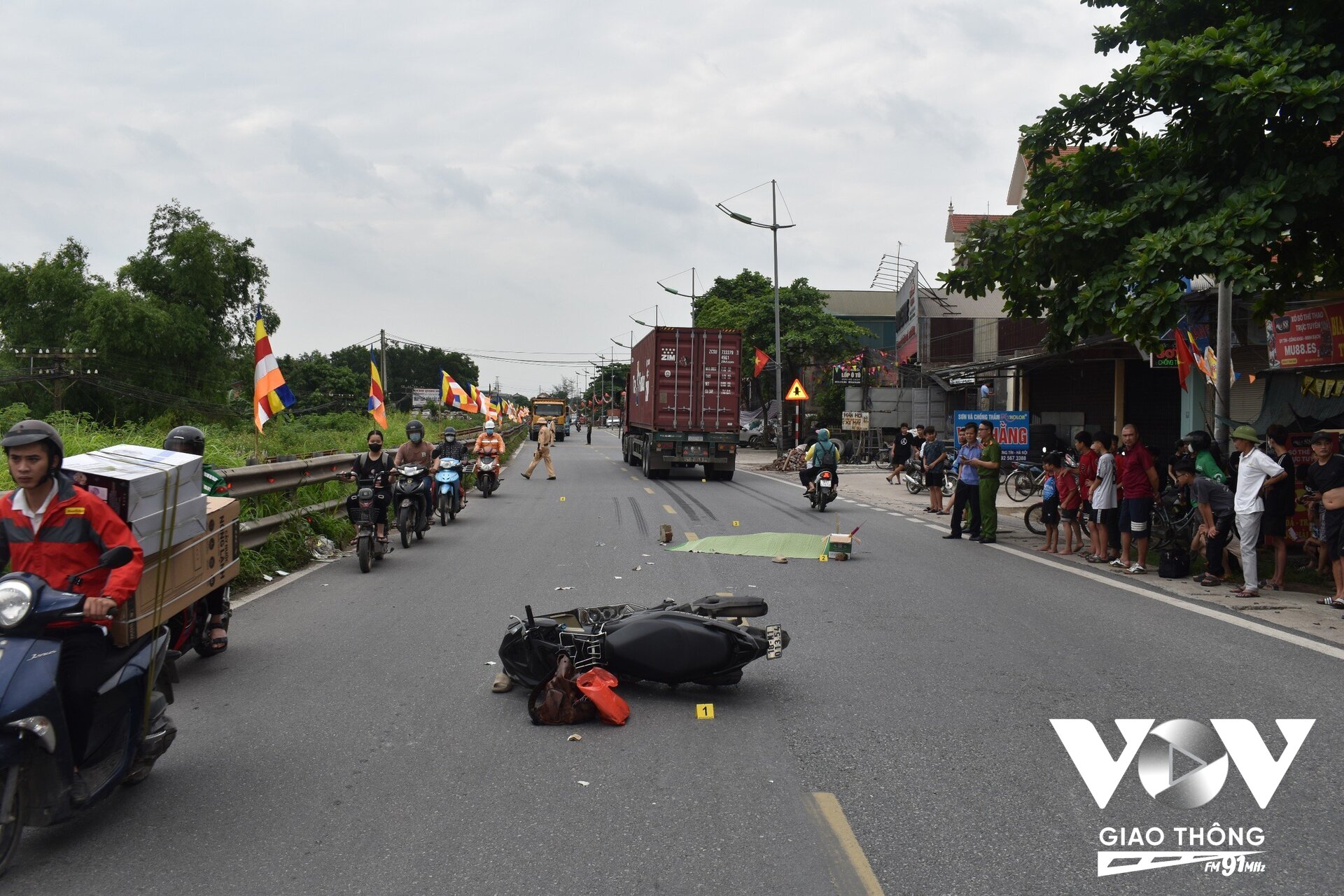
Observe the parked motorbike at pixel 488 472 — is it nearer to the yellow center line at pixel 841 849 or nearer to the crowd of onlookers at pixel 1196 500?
the crowd of onlookers at pixel 1196 500

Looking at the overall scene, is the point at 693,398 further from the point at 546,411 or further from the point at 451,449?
the point at 546,411

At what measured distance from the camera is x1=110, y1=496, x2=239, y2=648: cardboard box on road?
451 centimetres

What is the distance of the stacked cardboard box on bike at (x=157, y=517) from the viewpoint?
15.3ft

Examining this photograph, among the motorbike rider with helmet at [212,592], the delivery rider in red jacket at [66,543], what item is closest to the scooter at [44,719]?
the delivery rider in red jacket at [66,543]

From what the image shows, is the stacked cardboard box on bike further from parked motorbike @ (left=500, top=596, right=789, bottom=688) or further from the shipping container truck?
the shipping container truck

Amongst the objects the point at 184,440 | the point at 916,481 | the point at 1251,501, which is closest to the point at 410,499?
the point at 184,440

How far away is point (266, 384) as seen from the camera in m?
13.2

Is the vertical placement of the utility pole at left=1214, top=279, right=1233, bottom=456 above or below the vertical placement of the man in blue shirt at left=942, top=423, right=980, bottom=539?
above

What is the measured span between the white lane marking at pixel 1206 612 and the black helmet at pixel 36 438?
790 centimetres

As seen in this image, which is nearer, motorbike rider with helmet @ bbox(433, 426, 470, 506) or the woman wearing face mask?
the woman wearing face mask

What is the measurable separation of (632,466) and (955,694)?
95.8 feet

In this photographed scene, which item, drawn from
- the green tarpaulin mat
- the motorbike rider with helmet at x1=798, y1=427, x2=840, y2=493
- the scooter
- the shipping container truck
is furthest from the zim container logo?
the shipping container truck

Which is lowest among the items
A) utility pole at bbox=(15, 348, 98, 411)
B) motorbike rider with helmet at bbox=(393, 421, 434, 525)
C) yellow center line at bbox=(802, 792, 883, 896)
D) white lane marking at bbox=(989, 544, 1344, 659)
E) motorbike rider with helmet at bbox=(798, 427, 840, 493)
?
white lane marking at bbox=(989, 544, 1344, 659)

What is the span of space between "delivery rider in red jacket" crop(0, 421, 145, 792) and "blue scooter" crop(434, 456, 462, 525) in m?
11.8
